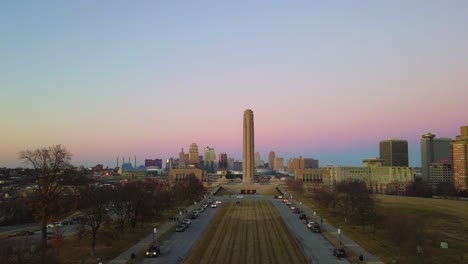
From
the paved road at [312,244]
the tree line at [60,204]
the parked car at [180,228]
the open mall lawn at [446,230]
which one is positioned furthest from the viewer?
the parked car at [180,228]

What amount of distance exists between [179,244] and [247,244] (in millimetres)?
8444

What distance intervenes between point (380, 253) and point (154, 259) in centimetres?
2355

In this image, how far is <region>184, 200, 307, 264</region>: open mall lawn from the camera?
4953 cm

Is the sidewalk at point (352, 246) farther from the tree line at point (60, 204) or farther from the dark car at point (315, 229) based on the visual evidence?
the tree line at point (60, 204)

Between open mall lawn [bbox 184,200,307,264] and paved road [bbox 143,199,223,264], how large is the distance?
1.06 meters

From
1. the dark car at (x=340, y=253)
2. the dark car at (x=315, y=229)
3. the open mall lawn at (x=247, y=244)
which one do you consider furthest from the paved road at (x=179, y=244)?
the dark car at (x=315, y=229)

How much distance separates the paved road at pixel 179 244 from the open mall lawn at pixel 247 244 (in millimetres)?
1063

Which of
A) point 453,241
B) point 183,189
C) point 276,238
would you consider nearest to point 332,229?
point 276,238

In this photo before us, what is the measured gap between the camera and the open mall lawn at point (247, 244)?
49.5 meters

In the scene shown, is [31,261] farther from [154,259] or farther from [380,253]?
[380,253]

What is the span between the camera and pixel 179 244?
197 ft

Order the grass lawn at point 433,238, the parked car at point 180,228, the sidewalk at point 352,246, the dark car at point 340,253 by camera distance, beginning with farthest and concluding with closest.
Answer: the parked car at point 180,228 → the dark car at point 340,253 → the grass lawn at point 433,238 → the sidewalk at point 352,246

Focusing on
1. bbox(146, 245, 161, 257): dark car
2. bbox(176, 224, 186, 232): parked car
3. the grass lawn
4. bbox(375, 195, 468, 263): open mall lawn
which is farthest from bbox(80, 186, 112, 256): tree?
bbox(375, 195, 468, 263): open mall lawn

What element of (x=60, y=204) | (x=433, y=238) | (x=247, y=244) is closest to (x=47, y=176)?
(x=60, y=204)
